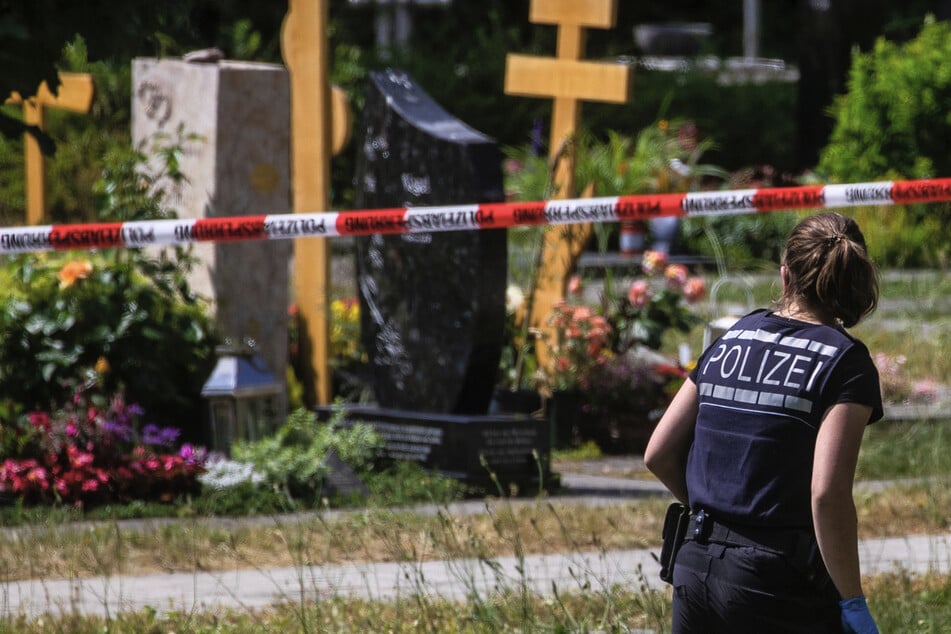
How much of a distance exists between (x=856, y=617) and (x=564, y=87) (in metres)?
6.02

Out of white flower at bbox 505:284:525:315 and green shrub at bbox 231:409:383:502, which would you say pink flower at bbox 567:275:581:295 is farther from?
green shrub at bbox 231:409:383:502

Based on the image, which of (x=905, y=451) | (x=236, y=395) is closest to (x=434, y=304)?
(x=236, y=395)

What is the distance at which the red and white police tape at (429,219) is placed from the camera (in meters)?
5.97

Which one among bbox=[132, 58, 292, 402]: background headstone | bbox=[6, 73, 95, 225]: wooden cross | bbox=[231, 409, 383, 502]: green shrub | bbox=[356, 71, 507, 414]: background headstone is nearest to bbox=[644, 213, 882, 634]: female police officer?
bbox=[231, 409, 383, 502]: green shrub

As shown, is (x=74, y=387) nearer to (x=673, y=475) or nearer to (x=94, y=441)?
(x=94, y=441)

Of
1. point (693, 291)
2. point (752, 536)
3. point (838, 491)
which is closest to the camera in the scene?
point (838, 491)

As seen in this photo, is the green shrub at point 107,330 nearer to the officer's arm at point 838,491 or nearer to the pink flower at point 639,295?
the pink flower at point 639,295

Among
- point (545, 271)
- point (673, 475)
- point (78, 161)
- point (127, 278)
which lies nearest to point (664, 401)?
point (545, 271)

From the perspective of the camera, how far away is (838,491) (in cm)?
301

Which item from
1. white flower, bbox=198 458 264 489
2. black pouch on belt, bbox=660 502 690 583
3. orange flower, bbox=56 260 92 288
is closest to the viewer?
black pouch on belt, bbox=660 502 690 583

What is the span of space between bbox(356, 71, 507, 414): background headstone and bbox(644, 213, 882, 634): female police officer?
162 inches

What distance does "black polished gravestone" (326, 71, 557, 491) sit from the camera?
7324 millimetres

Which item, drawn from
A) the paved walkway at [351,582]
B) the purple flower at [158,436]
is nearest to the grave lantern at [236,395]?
the purple flower at [158,436]

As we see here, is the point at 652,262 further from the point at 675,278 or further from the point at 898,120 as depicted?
the point at 898,120
